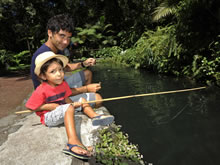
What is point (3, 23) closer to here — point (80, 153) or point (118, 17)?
point (118, 17)

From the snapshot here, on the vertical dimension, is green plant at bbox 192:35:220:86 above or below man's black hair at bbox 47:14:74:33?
below

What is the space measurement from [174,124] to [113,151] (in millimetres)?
1705

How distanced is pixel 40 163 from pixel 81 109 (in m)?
1.08

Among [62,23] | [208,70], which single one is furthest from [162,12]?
[62,23]

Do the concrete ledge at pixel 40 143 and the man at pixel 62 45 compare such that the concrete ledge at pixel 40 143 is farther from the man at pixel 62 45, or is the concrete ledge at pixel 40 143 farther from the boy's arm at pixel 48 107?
the man at pixel 62 45

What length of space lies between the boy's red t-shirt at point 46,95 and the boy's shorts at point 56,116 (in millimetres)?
131

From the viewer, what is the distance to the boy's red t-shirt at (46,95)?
7.02ft

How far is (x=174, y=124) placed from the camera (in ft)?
10.5

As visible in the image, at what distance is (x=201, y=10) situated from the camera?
5.46 metres

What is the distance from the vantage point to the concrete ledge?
5.78 ft

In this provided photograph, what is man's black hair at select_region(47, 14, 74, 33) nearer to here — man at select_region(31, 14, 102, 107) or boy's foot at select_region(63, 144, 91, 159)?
man at select_region(31, 14, 102, 107)

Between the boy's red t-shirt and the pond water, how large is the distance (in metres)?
1.38

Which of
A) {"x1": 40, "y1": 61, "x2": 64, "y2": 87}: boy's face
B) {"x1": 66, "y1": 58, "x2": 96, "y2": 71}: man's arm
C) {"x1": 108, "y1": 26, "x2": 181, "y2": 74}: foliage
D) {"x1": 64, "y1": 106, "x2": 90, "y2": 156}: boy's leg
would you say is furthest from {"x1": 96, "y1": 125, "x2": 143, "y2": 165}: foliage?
{"x1": 108, "y1": 26, "x2": 181, "y2": 74}: foliage

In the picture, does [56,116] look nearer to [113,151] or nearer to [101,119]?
[101,119]
